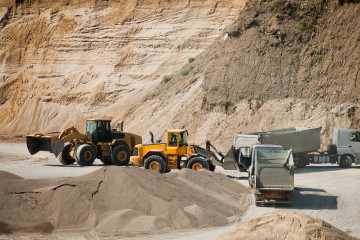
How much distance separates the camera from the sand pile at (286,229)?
11.1 m

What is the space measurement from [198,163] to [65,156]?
8699mm

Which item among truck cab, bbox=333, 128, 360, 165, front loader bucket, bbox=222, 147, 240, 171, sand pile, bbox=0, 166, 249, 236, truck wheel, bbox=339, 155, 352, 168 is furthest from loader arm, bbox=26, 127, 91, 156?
truck wheel, bbox=339, 155, 352, 168

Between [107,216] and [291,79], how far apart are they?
27.6 metres

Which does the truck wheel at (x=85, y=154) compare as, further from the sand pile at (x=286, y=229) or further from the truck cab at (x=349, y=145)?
the sand pile at (x=286, y=229)

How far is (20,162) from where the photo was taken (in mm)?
31094

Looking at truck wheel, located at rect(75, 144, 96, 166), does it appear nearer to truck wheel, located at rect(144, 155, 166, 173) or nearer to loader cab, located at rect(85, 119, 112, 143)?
loader cab, located at rect(85, 119, 112, 143)

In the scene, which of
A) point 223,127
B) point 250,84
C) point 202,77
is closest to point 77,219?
point 223,127

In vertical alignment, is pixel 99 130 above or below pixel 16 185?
above

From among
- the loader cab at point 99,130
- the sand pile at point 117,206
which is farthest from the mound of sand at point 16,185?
the loader cab at point 99,130

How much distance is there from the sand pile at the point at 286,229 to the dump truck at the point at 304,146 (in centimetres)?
1115

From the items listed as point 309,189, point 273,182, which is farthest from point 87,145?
point 273,182

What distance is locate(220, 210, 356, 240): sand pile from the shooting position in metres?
11.1

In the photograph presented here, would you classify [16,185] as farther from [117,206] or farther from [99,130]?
[99,130]

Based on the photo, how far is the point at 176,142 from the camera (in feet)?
79.6
